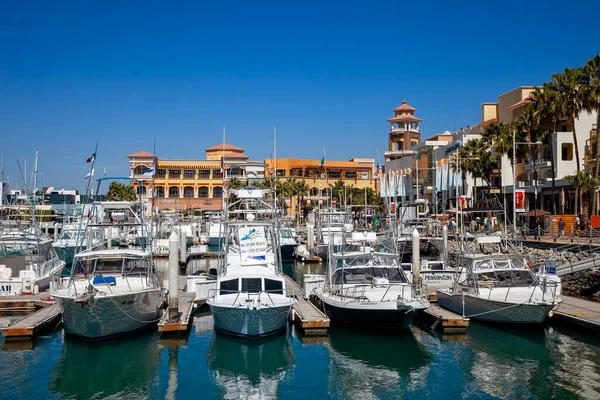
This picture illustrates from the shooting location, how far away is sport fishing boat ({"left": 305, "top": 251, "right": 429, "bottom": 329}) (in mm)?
26891

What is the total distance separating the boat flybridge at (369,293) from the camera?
26891mm

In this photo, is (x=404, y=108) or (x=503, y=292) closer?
(x=503, y=292)

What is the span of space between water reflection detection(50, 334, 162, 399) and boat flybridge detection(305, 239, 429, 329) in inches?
321

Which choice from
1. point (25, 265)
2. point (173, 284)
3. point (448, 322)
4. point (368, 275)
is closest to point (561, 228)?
point (448, 322)

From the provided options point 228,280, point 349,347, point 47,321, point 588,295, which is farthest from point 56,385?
point 588,295

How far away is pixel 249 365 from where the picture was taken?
79.7 ft

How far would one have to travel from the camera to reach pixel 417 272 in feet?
112

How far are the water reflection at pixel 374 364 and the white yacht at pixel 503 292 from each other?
3.69 m

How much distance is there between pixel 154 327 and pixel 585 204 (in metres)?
41.1

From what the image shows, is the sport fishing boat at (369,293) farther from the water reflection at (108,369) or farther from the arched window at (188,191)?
the arched window at (188,191)

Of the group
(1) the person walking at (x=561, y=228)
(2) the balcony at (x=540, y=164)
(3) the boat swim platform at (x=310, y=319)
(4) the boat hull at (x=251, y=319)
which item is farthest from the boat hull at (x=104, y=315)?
(2) the balcony at (x=540, y=164)

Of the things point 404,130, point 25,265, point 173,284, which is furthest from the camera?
point 404,130

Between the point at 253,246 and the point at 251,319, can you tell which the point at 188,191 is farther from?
the point at 251,319

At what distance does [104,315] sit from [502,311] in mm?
17085
